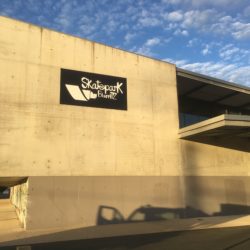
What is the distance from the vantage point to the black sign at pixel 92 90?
15.7m

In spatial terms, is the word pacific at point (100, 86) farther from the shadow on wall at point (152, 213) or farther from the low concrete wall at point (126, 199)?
the shadow on wall at point (152, 213)

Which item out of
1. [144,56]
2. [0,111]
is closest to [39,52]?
[0,111]

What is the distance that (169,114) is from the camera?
18.3 meters

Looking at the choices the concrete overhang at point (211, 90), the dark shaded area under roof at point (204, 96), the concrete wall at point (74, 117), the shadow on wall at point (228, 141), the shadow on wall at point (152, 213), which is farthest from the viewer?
the dark shaded area under roof at point (204, 96)

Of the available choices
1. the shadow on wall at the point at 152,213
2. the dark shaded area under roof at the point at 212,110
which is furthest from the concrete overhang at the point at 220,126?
the shadow on wall at the point at 152,213

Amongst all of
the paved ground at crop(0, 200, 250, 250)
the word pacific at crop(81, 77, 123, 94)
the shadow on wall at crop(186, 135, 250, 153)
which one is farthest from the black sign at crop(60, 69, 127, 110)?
the paved ground at crop(0, 200, 250, 250)

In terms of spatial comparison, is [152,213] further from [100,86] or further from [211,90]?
[211,90]

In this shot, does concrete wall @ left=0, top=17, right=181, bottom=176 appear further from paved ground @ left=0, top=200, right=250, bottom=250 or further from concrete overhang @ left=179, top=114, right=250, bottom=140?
paved ground @ left=0, top=200, right=250, bottom=250

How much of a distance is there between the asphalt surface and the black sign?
6.87m

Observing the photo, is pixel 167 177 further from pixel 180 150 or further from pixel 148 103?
pixel 148 103

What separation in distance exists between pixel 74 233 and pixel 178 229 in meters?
4.16

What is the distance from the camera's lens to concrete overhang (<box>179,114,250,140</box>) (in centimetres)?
1560

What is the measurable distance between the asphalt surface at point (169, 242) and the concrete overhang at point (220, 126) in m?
5.22

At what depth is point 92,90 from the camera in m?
Result: 16.5
